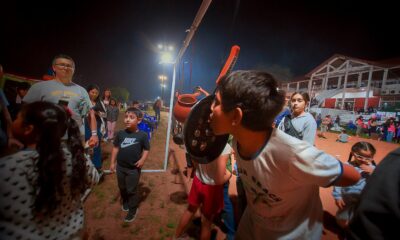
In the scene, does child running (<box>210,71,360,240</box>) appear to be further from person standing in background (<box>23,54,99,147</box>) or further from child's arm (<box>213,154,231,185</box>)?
person standing in background (<box>23,54,99,147</box>)

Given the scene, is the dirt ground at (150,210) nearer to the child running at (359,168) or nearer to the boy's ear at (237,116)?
the child running at (359,168)

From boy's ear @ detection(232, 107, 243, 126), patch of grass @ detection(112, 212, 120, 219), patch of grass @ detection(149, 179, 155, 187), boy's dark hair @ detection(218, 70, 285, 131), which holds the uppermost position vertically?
boy's dark hair @ detection(218, 70, 285, 131)

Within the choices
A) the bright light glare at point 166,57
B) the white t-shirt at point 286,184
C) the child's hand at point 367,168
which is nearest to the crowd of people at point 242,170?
the white t-shirt at point 286,184

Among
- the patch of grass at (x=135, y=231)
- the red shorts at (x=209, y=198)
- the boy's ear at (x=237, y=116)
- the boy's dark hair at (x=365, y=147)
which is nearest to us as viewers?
the boy's ear at (x=237, y=116)

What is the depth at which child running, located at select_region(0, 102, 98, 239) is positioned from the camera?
1.12 metres

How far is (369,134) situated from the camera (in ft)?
55.0

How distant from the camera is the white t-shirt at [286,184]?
3.61ft

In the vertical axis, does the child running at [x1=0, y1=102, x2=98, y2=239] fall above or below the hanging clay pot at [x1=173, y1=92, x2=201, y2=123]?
below

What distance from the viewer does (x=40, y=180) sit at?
1.20 m

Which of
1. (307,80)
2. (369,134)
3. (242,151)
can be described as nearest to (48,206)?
(242,151)

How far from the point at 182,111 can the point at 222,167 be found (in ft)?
4.32

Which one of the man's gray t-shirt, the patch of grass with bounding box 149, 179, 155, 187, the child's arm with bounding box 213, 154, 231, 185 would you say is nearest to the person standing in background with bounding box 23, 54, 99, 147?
the man's gray t-shirt

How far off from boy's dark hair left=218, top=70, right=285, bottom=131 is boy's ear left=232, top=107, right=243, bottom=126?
23 millimetres

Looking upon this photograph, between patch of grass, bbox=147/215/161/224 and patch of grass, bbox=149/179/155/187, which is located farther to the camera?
patch of grass, bbox=149/179/155/187
